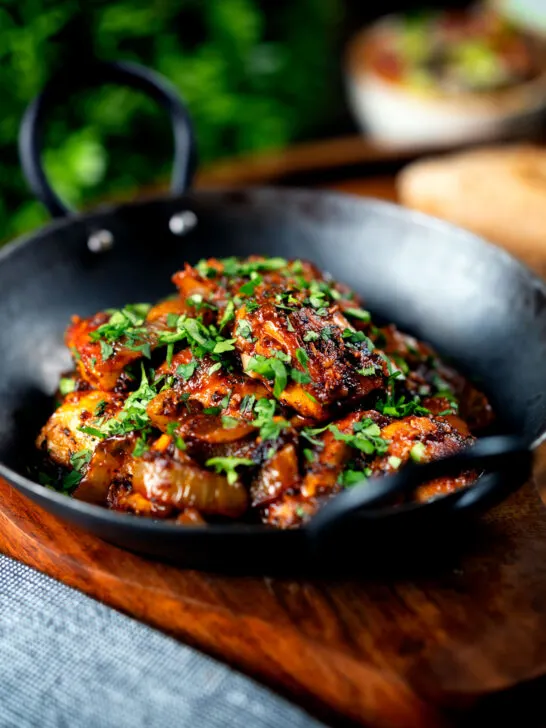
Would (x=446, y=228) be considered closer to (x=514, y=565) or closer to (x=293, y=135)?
(x=514, y=565)

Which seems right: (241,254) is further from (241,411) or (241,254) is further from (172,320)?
(241,411)

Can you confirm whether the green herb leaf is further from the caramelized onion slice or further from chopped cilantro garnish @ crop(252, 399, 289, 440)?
the caramelized onion slice

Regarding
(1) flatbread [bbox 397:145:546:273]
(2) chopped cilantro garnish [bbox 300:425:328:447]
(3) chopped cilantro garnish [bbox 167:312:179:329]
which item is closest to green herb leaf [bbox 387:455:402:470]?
(2) chopped cilantro garnish [bbox 300:425:328:447]

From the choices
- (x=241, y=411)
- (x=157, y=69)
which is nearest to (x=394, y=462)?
(x=241, y=411)

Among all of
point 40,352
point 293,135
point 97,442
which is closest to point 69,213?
point 40,352

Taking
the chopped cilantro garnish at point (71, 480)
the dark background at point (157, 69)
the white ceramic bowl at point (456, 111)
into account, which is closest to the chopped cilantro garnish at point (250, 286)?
the chopped cilantro garnish at point (71, 480)

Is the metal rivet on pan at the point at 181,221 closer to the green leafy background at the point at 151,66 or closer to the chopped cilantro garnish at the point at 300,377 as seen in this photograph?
the chopped cilantro garnish at the point at 300,377
